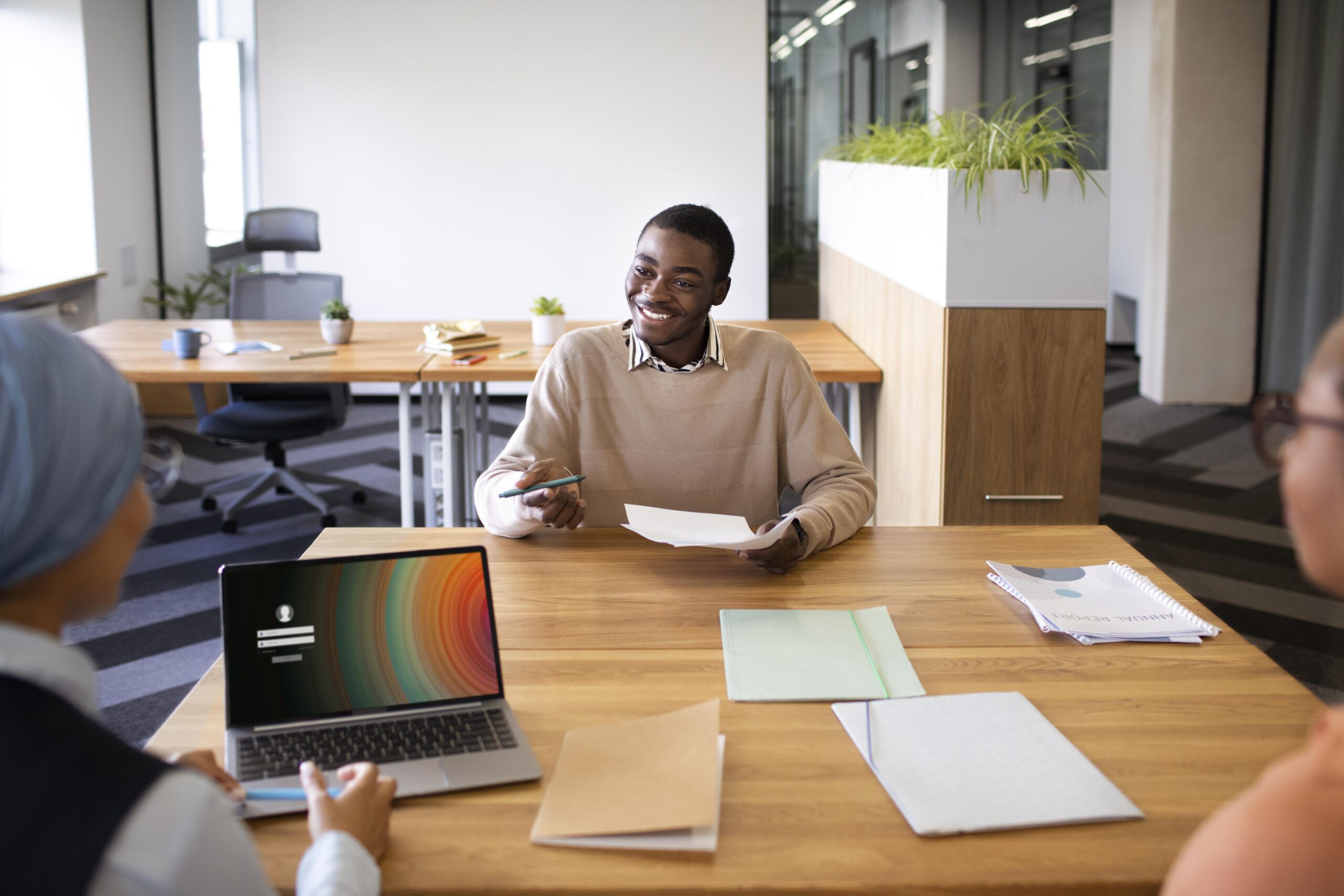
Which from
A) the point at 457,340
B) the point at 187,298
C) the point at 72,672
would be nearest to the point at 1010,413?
the point at 457,340

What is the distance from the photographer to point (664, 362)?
Answer: 7.31ft

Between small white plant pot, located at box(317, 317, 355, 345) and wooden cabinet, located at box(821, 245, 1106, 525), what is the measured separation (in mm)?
2079

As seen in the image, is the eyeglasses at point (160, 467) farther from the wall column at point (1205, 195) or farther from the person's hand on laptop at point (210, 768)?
the wall column at point (1205, 195)

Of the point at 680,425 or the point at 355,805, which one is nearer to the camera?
the point at 355,805

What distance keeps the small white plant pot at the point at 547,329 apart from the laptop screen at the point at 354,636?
2767mm

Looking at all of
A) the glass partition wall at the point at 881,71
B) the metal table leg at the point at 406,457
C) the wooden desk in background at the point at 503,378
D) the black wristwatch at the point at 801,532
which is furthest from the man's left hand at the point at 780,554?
the glass partition wall at the point at 881,71

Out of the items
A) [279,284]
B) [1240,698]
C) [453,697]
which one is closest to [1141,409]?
[279,284]

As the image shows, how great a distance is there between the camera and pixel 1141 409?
6.42 metres

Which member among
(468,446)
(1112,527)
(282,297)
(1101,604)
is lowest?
(1112,527)

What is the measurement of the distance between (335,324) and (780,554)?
9.09 ft

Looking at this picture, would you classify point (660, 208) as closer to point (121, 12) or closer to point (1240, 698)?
Result: point (121, 12)

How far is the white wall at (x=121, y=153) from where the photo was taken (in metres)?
6.14

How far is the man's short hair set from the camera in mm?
2240

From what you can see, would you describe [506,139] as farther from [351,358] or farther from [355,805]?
[355,805]
